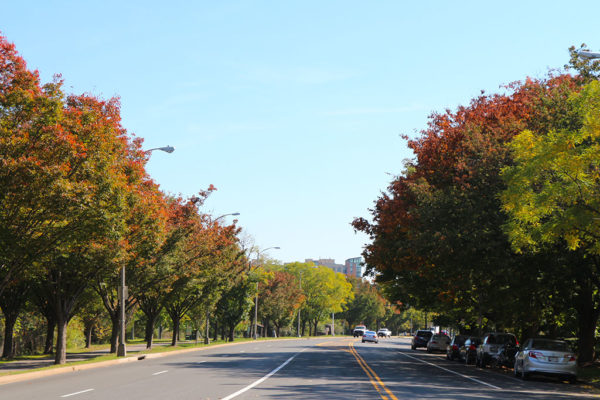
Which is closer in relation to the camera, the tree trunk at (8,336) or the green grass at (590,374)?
the green grass at (590,374)

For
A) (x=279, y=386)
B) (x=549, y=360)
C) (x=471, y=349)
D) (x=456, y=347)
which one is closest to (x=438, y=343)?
(x=456, y=347)

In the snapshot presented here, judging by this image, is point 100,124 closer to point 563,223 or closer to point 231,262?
point 563,223

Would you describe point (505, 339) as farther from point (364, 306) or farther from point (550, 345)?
point (364, 306)

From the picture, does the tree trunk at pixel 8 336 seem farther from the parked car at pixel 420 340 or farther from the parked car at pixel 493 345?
the parked car at pixel 420 340

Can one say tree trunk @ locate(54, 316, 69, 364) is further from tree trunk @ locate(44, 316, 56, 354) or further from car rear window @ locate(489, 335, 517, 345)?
car rear window @ locate(489, 335, 517, 345)

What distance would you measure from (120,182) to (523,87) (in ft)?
62.4

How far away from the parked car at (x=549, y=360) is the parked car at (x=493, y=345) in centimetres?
730

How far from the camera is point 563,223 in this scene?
21.0 m

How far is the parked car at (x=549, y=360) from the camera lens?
77.0ft

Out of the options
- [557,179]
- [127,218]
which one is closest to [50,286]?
[127,218]

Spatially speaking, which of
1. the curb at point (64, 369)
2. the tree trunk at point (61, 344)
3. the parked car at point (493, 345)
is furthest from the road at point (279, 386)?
the tree trunk at point (61, 344)

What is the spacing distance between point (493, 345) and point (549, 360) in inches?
325

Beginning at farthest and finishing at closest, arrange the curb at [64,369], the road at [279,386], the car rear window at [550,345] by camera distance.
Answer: the car rear window at [550,345] < the curb at [64,369] < the road at [279,386]

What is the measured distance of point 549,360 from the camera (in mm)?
23594
